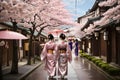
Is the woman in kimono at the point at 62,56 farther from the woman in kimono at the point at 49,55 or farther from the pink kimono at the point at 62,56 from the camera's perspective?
the woman in kimono at the point at 49,55

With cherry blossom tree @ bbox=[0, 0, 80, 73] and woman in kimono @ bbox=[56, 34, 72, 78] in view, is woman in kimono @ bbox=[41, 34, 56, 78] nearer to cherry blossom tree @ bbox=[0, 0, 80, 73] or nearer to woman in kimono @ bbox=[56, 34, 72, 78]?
woman in kimono @ bbox=[56, 34, 72, 78]

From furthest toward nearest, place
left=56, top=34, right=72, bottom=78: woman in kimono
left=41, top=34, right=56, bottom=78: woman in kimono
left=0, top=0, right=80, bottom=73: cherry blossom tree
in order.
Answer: left=41, top=34, right=56, bottom=78: woman in kimono < left=56, top=34, right=72, bottom=78: woman in kimono < left=0, top=0, right=80, bottom=73: cherry blossom tree

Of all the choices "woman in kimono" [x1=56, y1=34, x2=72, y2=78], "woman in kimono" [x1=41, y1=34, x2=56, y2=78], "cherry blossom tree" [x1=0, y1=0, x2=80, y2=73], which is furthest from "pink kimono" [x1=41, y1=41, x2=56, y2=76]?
"cherry blossom tree" [x1=0, y1=0, x2=80, y2=73]

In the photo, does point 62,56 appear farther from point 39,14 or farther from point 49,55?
point 39,14

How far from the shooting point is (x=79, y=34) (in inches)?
2495

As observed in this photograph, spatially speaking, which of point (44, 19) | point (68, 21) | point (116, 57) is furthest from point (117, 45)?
point (68, 21)

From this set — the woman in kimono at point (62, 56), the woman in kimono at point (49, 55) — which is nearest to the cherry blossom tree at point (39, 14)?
the woman in kimono at point (49, 55)

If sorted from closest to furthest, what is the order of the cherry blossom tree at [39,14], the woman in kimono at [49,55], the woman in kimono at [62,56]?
the cherry blossom tree at [39,14]
the woman in kimono at [62,56]
the woman in kimono at [49,55]

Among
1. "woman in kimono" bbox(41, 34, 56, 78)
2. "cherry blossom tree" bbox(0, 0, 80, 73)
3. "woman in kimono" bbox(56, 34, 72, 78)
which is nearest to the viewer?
"cherry blossom tree" bbox(0, 0, 80, 73)

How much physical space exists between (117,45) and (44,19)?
27.4 feet

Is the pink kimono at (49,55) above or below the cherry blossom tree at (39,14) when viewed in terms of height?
below

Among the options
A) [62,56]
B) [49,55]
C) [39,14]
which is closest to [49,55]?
[49,55]

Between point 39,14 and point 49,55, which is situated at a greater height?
point 39,14

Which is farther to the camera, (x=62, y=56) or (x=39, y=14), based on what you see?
(x=39, y=14)
